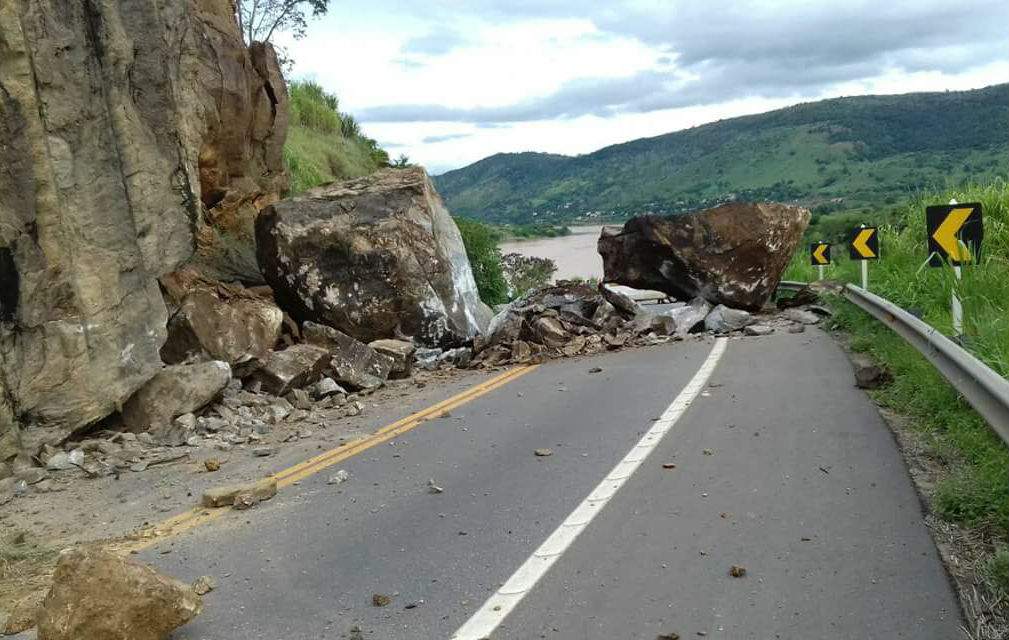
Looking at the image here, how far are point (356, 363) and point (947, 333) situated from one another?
21.2 ft

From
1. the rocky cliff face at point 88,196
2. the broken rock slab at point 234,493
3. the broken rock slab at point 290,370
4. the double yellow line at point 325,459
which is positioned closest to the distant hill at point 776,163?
the double yellow line at point 325,459

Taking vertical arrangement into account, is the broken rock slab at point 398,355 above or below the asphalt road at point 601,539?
below

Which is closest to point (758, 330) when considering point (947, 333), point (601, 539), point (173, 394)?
point (947, 333)

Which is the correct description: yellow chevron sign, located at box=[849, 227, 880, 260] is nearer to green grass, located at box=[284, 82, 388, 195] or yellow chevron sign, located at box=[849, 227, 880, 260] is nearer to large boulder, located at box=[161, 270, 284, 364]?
large boulder, located at box=[161, 270, 284, 364]

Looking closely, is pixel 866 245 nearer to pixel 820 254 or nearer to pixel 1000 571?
pixel 820 254

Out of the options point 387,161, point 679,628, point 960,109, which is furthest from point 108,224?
point 960,109

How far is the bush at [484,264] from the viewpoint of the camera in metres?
26.9

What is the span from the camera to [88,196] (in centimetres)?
848

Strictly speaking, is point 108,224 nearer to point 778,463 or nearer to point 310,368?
point 310,368

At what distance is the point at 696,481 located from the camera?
5.96 meters

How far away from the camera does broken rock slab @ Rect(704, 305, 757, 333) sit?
611 inches

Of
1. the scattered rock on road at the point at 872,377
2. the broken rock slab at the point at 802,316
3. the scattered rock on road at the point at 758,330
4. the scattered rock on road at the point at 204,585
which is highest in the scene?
the scattered rock on road at the point at 204,585

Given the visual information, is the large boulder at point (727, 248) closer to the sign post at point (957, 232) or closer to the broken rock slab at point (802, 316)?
the broken rock slab at point (802, 316)

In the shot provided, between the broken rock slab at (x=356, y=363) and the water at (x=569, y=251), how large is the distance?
24829 mm
